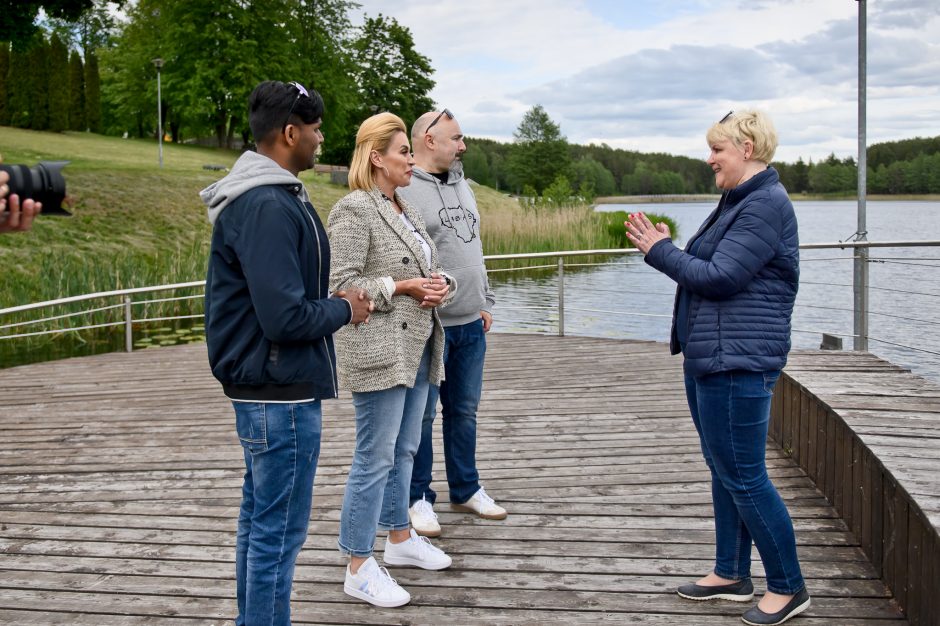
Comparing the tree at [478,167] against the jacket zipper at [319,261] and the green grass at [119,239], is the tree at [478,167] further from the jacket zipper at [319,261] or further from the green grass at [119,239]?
the jacket zipper at [319,261]

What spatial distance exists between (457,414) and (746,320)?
1.45 meters

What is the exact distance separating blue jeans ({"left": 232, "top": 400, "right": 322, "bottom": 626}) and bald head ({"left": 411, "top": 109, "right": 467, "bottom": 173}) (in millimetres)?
1519

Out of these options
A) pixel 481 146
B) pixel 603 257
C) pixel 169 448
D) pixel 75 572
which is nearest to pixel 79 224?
pixel 603 257

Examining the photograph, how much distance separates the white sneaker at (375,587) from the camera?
3059mm

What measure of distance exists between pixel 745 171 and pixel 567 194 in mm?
35149

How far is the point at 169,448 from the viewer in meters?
5.18

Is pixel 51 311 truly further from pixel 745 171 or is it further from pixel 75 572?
pixel 745 171

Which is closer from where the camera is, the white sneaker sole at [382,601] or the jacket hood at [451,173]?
the white sneaker sole at [382,601]

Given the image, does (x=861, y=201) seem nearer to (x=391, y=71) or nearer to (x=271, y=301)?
(x=271, y=301)

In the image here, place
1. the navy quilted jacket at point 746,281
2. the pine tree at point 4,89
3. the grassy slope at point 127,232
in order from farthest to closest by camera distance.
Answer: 1. the pine tree at point 4,89
2. the grassy slope at point 127,232
3. the navy quilted jacket at point 746,281

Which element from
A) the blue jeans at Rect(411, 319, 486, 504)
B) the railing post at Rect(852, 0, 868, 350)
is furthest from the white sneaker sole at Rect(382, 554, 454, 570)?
the railing post at Rect(852, 0, 868, 350)

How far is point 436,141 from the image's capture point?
3.67 metres

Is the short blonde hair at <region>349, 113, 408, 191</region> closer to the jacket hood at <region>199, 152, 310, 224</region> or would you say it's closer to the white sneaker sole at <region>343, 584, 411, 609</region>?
the jacket hood at <region>199, 152, 310, 224</region>

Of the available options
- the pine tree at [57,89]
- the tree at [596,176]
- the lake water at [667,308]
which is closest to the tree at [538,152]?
the tree at [596,176]
